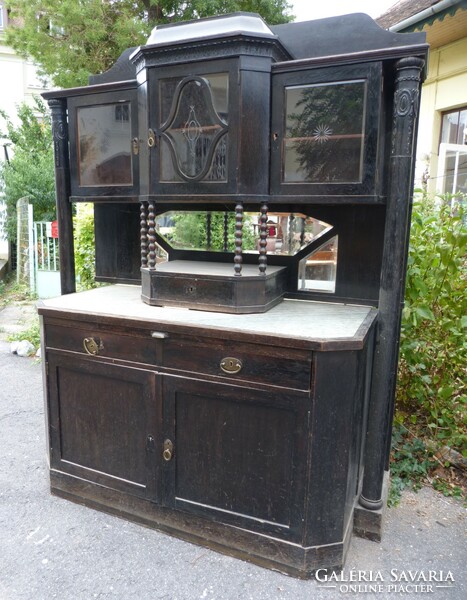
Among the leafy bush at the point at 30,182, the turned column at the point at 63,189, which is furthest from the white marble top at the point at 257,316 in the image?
the leafy bush at the point at 30,182

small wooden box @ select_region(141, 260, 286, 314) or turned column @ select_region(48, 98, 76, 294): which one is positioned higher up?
turned column @ select_region(48, 98, 76, 294)

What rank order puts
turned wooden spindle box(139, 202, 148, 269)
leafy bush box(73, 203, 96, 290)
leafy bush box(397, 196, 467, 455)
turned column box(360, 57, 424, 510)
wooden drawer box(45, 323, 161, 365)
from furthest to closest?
leafy bush box(73, 203, 96, 290)
leafy bush box(397, 196, 467, 455)
turned wooden spindle box(139, 202, 148, 269)
wooden drawer box(45, 323, 161, 365)
turned column box(360, 57, 424, 510)

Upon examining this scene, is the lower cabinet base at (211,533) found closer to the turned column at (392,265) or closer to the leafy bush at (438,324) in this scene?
A: the turned column at (392,265)

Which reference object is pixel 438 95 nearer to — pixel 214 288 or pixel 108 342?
pixel 214 288

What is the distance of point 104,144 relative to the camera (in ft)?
7.68

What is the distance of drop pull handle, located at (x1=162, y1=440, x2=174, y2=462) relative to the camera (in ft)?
6.62

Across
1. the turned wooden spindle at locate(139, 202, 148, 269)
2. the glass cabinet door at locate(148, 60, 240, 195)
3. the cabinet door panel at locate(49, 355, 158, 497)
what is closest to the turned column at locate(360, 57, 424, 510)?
the glass cabinet door at locate(148, 60, 240, 195)

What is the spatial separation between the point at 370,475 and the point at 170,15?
277 inches

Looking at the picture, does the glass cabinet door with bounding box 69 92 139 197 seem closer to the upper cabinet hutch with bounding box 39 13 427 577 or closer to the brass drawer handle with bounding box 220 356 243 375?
the upper cabinet hutch with bounding box 39 13 427 577

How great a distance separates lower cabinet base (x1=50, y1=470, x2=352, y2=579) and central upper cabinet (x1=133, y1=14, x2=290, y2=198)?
1411mm

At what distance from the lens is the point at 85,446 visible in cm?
224

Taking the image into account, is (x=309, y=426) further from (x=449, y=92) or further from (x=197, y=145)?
(x=449, y=92)

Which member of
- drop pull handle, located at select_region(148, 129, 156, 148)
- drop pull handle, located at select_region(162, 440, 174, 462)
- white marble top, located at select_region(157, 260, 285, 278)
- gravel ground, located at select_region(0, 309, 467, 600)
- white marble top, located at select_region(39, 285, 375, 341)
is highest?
drop pull handle, located at select_region(148, 129, 156, 148)

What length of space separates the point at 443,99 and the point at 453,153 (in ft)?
2.25
